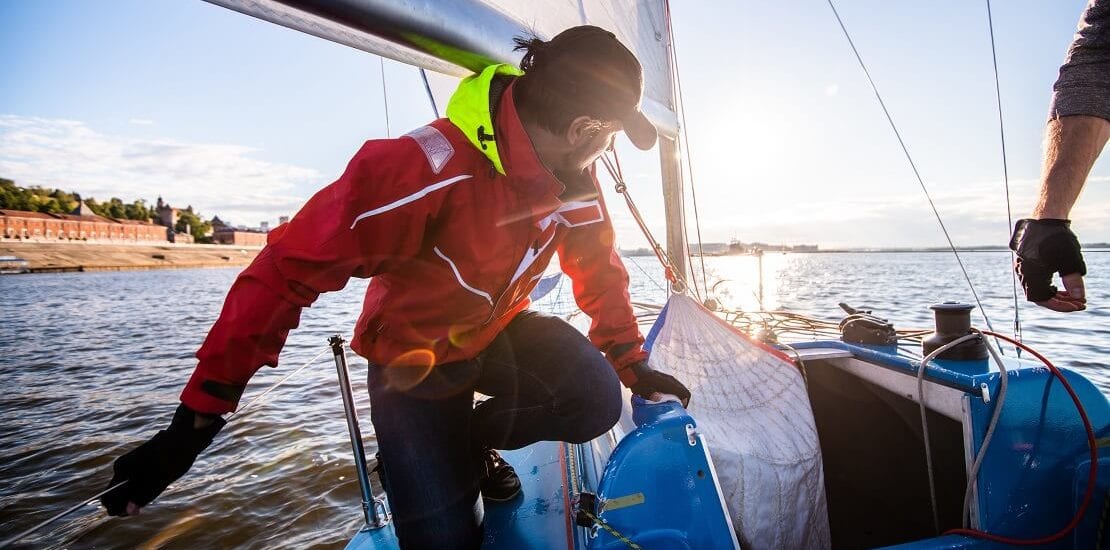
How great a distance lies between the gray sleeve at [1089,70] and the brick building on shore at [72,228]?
247 feet

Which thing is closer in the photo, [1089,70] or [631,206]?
[1089,70]

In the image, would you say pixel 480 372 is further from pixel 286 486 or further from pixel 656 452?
pixel 286 486

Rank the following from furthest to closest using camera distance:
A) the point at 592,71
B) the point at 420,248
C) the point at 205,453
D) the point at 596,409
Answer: the point at 205,453 → the point at 596,409 → the point at 420,248 → the point at 592,71

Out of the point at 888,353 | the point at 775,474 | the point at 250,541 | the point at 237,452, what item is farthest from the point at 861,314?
the point at 237,452

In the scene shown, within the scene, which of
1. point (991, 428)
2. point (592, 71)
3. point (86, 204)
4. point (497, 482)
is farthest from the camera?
point (86, 204)

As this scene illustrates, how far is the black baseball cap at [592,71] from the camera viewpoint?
1.36 metres

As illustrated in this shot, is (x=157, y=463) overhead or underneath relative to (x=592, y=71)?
underneath

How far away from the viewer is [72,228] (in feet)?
190

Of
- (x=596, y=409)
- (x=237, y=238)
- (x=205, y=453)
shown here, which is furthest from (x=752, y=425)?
(x=237, y=238)

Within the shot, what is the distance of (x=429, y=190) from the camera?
1366 millimetres

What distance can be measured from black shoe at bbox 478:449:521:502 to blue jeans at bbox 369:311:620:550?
1.17 ft

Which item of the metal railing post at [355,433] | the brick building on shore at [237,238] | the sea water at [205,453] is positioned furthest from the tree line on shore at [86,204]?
the metal railing post at [355,433]

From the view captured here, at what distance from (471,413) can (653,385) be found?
0.71m

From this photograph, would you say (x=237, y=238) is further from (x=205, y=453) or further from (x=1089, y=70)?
(x=1089, y=70)
